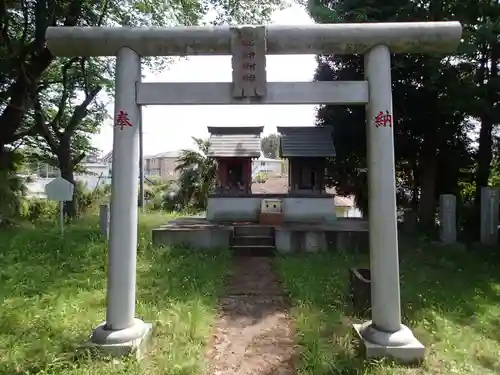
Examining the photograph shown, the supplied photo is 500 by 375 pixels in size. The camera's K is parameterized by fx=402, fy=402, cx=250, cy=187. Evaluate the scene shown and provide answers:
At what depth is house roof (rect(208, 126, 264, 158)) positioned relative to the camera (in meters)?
12.3

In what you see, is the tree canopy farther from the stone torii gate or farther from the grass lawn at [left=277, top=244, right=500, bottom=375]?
the stone torii gate

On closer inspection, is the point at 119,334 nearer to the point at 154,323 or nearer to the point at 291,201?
the point at 154,323

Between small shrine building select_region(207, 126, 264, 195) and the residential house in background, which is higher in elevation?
the residential house in background

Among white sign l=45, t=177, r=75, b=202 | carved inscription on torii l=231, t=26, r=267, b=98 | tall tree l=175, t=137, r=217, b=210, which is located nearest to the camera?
carved inscription on torii l=231, t=26, r=267, b=98

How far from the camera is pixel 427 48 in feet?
14.3

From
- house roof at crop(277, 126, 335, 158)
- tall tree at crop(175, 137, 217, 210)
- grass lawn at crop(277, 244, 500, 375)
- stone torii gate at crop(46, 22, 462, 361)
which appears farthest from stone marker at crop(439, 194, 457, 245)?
tall tree at crop(175, 137, 217, 210)

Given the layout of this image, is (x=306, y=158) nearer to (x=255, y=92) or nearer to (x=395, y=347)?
(x=255, y=92)

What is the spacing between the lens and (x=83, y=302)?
5578mm

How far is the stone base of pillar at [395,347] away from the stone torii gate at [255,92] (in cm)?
2

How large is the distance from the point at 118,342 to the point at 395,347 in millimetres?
2727

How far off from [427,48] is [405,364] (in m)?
3.28

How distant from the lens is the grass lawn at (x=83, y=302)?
3.92m

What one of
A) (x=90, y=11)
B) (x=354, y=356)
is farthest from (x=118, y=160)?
(x=90, y=11)

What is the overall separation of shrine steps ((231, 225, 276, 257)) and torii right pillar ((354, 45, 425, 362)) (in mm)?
5554
